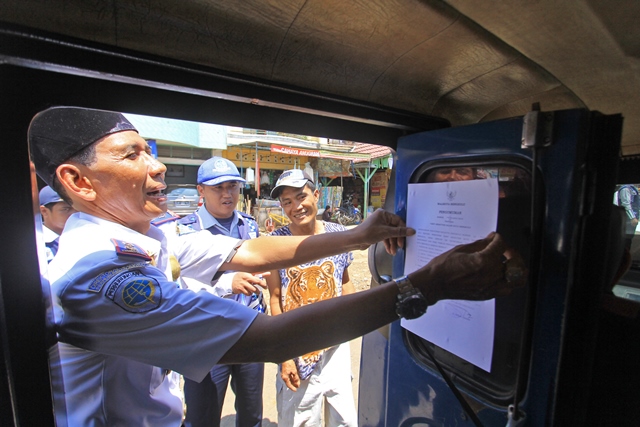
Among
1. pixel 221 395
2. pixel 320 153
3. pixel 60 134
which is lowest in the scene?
pixel 221 395

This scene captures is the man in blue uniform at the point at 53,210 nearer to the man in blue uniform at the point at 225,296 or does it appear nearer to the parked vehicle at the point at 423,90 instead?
the man in blue uniform at the point at 225,296

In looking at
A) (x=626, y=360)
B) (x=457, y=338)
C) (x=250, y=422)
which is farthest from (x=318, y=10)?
(x=250, y=422)

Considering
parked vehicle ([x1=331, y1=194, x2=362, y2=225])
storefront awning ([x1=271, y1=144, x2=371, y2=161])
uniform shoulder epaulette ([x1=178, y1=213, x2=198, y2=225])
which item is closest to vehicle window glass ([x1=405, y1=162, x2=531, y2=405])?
uniform shoulder epaulette ([x1=178, y1=213, x2=198, y2=225])

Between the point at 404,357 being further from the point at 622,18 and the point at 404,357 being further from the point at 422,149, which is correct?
the point at 622,18

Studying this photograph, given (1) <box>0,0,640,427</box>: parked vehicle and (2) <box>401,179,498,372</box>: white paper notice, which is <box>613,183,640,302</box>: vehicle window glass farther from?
(2) <box>401,179,498,372</box>: white paper notice

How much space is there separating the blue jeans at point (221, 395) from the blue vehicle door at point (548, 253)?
1.57 metres

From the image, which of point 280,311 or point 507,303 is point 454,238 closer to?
point 507,303

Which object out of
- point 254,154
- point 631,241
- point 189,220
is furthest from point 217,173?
point 254,154

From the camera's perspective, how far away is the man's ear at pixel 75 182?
1.01 metres

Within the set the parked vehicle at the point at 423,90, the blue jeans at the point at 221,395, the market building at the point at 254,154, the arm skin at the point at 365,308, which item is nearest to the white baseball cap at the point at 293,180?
the parked vehicle at the point at 423,90

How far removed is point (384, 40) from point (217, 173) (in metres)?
2.14

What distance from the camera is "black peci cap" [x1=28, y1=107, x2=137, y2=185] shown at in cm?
95

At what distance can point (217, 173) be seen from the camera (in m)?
2.73

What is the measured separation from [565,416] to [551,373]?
126 mm
